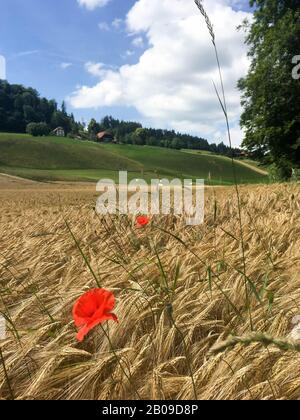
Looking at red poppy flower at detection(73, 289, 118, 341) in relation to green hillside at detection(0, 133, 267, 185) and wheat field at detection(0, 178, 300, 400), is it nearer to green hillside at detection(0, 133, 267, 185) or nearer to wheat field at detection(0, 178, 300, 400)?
wheat field at detection(0, 178, 300, 400)

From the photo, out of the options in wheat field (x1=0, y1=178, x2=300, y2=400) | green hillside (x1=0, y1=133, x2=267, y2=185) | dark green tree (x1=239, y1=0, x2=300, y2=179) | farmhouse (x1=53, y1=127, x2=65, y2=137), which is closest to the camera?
wheat field (x1=0, y1=178, x2=300, y2=400)

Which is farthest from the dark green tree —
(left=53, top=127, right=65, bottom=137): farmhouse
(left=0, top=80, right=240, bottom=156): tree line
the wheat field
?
(left=53, top=127, right=65, bottom=137): farmhouse

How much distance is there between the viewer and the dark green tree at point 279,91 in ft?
78.1

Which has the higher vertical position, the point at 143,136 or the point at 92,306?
the point at 143,136

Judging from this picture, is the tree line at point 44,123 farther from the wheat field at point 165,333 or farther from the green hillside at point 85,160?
the wheat field at point 165,333

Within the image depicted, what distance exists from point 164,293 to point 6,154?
97.2 meters

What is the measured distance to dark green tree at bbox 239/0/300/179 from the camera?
23797 millimetres

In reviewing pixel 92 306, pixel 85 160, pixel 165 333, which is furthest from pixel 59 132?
pixel 92 306

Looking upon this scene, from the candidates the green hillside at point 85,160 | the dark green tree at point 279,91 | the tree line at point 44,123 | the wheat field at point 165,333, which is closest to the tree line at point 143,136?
the tree line at point 44,123

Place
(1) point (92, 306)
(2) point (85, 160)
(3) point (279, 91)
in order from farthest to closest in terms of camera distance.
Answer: (2) point (85, 160) < (3) point (279, 91) < (1) point (92, 306)

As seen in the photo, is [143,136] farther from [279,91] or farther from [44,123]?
[279,91]

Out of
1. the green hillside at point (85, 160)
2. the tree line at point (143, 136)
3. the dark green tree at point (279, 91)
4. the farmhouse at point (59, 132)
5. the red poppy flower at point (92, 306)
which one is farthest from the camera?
the farmhouse at point (59, 132)

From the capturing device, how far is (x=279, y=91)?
24.4 meters
